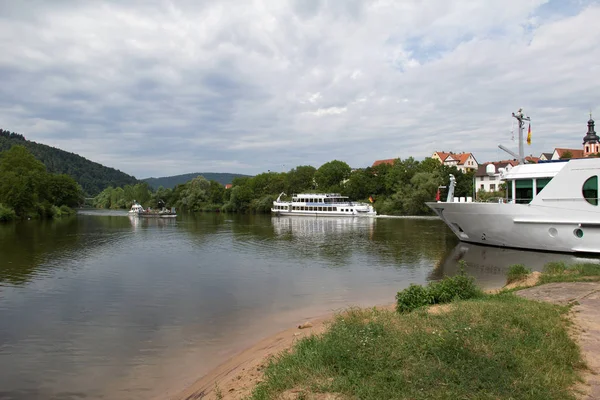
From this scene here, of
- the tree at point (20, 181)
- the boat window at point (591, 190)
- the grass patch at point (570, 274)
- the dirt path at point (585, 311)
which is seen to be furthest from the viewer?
the tree at point (20, 181)

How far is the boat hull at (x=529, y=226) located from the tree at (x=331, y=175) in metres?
75.0

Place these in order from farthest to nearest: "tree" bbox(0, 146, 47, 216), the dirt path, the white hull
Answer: the white hull
"tree" bbox(0, 146, 47, 216)
the dirt path

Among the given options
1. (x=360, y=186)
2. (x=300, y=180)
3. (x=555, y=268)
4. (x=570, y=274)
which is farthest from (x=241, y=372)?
(x=300, y=180)

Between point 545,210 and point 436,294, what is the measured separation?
16.9 metres

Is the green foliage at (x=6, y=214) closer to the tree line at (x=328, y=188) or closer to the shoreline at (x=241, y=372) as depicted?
the tree line at (x=328, y=188)

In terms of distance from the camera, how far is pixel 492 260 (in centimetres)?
2506

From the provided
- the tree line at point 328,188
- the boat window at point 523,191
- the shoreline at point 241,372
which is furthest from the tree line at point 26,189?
the boat window at point 523,191

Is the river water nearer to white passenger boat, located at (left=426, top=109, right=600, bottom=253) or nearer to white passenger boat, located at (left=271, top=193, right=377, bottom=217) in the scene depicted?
white passenger boat, located at (left=426, top=109, right=600, bottom=253)

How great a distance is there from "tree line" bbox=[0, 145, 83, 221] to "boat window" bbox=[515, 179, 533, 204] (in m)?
67.8

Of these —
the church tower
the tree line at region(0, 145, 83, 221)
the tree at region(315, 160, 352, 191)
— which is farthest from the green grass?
the tree at region(315, 160, 352, 191)

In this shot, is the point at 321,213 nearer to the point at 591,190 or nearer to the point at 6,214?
the point at 6,214

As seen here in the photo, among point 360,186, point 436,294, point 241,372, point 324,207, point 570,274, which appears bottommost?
point 241,372

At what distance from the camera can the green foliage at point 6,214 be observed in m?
62.2

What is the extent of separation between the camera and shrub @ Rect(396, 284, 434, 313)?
11.6 meters
